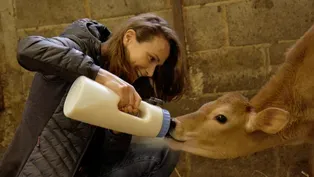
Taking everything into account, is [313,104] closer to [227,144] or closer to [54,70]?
[227,144]

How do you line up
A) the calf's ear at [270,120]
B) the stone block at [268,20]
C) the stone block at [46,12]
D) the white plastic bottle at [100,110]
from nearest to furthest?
the white plastic bottle at [100,110] < the calf's ear at [270,120] < the stone block at [268,20] < the stone block at [46,12]

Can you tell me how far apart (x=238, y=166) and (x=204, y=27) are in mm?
905

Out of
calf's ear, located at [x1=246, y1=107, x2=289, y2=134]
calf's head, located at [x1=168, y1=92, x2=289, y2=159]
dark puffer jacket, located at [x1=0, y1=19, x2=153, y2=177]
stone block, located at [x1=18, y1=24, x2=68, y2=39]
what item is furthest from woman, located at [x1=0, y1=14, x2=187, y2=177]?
stone block, located at [x1=18, y1=24, x2=68, y2=39]

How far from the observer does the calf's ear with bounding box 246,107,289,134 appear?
71.7 inches

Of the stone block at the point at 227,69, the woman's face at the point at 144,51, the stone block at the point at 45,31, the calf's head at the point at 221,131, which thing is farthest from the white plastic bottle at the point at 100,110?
the stone block at the point at 45,31

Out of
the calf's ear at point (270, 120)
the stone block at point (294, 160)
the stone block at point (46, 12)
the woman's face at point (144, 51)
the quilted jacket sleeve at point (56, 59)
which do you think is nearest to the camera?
the quilted jacket sleeve at point (56, 59)

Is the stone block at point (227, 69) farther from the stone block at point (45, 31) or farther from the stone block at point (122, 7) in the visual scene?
the stone block at point (45, 31)

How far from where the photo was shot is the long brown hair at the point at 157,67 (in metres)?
1.72

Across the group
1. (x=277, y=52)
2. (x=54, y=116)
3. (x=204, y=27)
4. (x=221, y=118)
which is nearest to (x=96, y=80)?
(x=54, y=116)

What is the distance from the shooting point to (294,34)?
2629mm

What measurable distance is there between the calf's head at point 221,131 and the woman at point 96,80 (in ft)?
0.40

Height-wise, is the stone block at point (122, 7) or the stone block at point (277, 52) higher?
the stone block at point (122, 7)

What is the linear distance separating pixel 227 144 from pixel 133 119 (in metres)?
0.71

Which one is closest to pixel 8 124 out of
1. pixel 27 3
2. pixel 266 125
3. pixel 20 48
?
pixel 27 3
